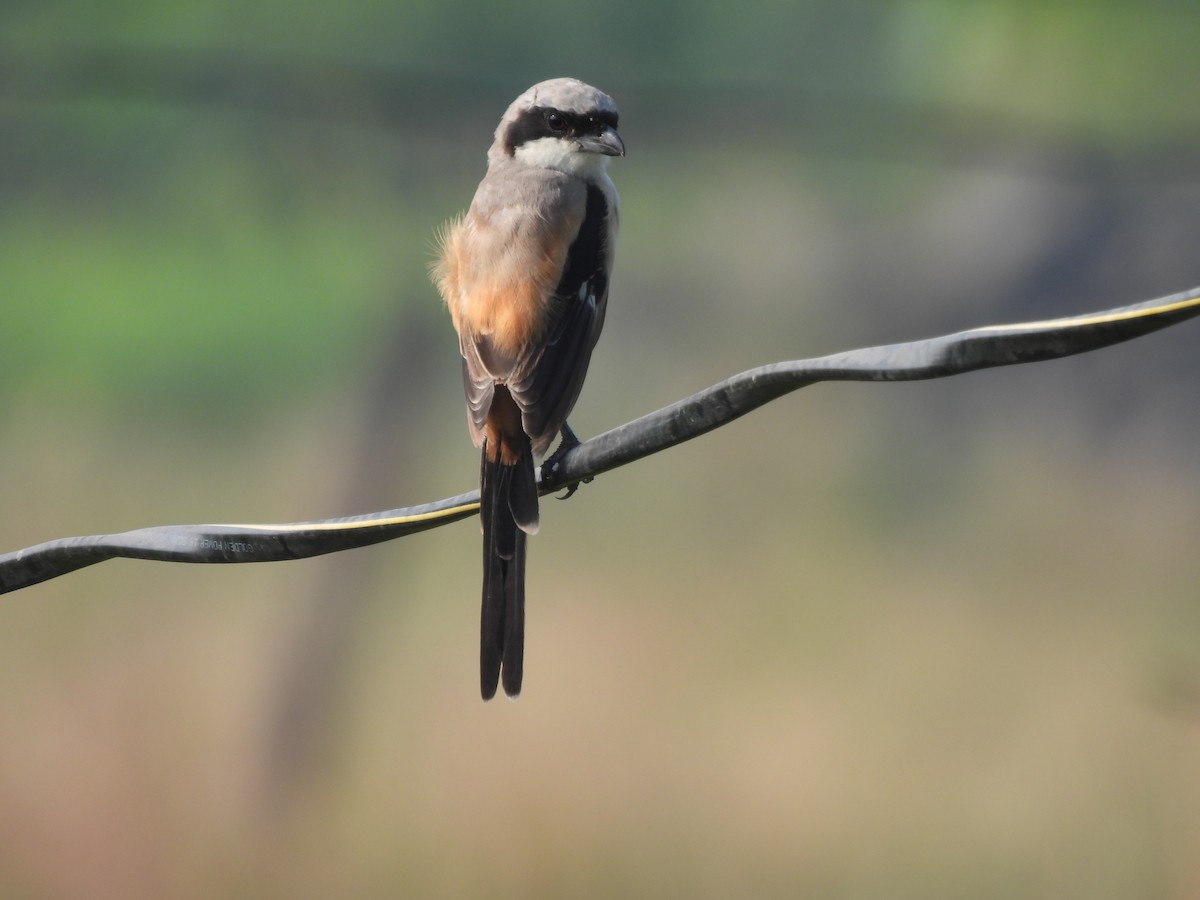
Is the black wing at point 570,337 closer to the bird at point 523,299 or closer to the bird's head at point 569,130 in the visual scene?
the bird at point 523,299

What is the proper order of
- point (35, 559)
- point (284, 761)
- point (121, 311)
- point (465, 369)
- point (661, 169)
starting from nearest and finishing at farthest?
1. point (35, 559)
2. point (465, 369)
3. point (284, 761)
4. point (121, 311)
5. point (661, 169)

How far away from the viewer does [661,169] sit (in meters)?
10.6

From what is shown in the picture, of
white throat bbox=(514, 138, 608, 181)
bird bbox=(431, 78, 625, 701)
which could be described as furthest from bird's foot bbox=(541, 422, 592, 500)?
white throat bbox=(514, 138, 608, 181)

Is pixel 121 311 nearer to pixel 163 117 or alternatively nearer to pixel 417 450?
pixel 163 117

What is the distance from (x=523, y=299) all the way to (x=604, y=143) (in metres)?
0.62

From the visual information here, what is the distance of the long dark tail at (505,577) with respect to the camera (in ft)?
9.18

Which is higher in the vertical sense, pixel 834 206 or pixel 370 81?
pixel 370 81

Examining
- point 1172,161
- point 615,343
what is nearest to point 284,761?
point 615,343

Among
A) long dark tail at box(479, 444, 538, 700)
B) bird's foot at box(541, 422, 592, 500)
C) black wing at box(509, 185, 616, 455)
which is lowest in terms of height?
long dark tail at box(479, 444, 538, 700)

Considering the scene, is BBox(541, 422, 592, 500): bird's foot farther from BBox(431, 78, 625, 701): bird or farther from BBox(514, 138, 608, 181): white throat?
BBox(514, 138, 608, 181): white throat

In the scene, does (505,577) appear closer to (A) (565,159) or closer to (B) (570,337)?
(B) (570,337)

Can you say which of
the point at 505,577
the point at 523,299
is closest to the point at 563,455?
the point at 505,577

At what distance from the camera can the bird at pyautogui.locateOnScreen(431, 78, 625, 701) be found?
2.82m

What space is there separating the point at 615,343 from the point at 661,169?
2138 millimetres
